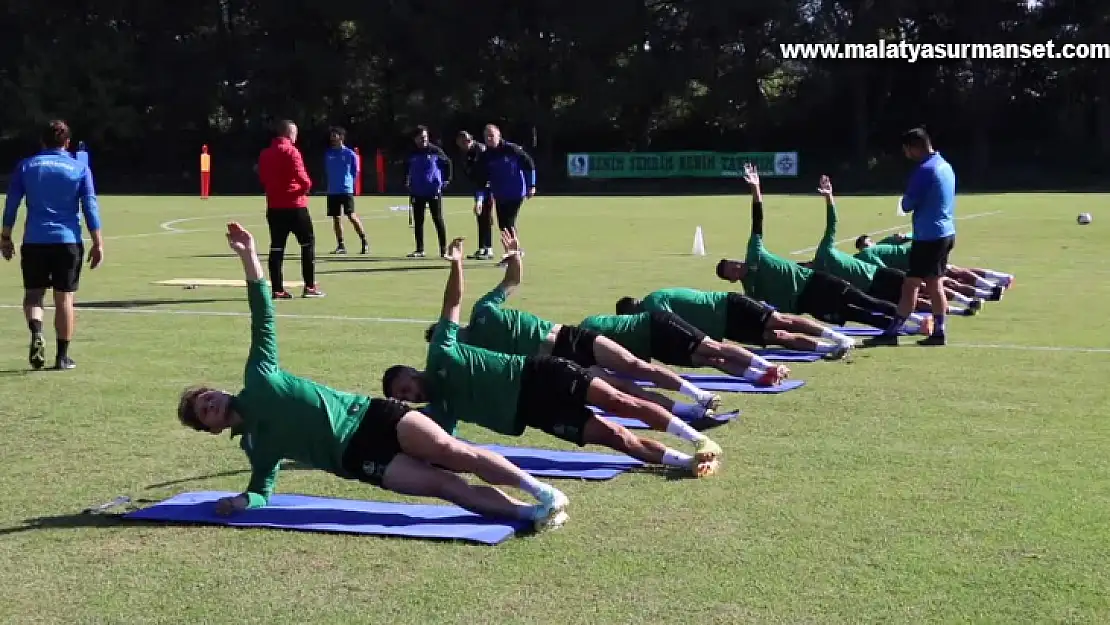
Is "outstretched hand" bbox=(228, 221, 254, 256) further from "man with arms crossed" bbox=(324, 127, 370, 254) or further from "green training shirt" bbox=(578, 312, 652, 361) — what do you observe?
"man with arms crossed" bbox=(324, 127, 370, 254)

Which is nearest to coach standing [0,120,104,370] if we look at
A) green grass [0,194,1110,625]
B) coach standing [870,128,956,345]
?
green grass [0,194,1110,625]

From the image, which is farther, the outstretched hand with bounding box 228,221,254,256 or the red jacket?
the red jacket

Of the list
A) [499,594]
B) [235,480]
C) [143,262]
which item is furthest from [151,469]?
[143,262]

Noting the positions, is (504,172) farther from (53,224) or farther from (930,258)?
(53,224)

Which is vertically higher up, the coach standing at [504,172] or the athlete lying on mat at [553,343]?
the coach standing at [504,172]

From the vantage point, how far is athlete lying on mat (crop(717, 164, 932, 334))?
450 inches

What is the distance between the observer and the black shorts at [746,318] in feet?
33.5

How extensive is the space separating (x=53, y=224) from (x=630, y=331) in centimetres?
484

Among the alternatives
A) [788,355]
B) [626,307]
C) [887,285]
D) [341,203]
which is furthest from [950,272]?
[341,203]

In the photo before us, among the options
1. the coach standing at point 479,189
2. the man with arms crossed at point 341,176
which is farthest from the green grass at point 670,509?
the man with arms crossed at point 341,176

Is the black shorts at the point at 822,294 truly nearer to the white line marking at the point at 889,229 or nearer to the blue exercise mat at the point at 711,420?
the blue exercise mat at the point at 711,420

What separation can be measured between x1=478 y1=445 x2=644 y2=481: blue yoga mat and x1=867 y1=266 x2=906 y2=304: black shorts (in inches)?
231

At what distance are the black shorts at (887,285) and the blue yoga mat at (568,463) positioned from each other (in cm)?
586

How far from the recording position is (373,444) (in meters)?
6.37
